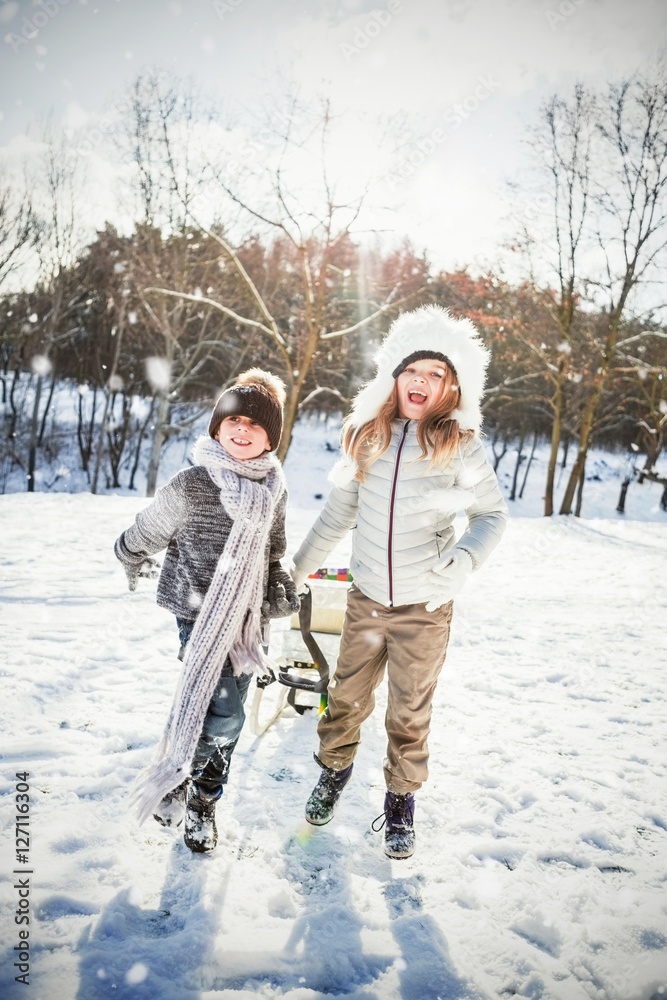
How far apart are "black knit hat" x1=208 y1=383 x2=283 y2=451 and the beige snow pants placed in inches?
34.7

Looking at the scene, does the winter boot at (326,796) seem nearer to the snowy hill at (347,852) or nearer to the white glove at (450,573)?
the snowy hill at (347,852)

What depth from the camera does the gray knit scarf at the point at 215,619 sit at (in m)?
2.01

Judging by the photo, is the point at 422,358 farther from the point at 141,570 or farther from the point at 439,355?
the point at 141,570

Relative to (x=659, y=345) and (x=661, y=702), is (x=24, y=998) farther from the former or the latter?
(x=659, y=345)

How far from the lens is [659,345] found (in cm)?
1465

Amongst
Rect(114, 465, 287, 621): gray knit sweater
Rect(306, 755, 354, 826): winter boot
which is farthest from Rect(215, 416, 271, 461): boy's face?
Rect(306, 755, 354, 826): winter boot

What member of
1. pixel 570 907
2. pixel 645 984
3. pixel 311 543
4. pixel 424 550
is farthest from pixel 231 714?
pixel 645 984

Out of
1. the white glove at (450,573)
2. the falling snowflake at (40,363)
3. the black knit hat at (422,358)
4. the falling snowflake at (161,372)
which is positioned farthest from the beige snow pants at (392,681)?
the falling snowflake at (40,363)

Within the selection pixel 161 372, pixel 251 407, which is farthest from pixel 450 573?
pixel 161 372

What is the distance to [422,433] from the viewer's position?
85.3 inches

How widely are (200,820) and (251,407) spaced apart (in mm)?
1721

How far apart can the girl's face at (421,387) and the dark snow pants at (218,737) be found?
1331 millimetres

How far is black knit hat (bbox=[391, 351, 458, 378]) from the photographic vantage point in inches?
88.5

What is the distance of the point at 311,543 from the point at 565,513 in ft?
41.5
